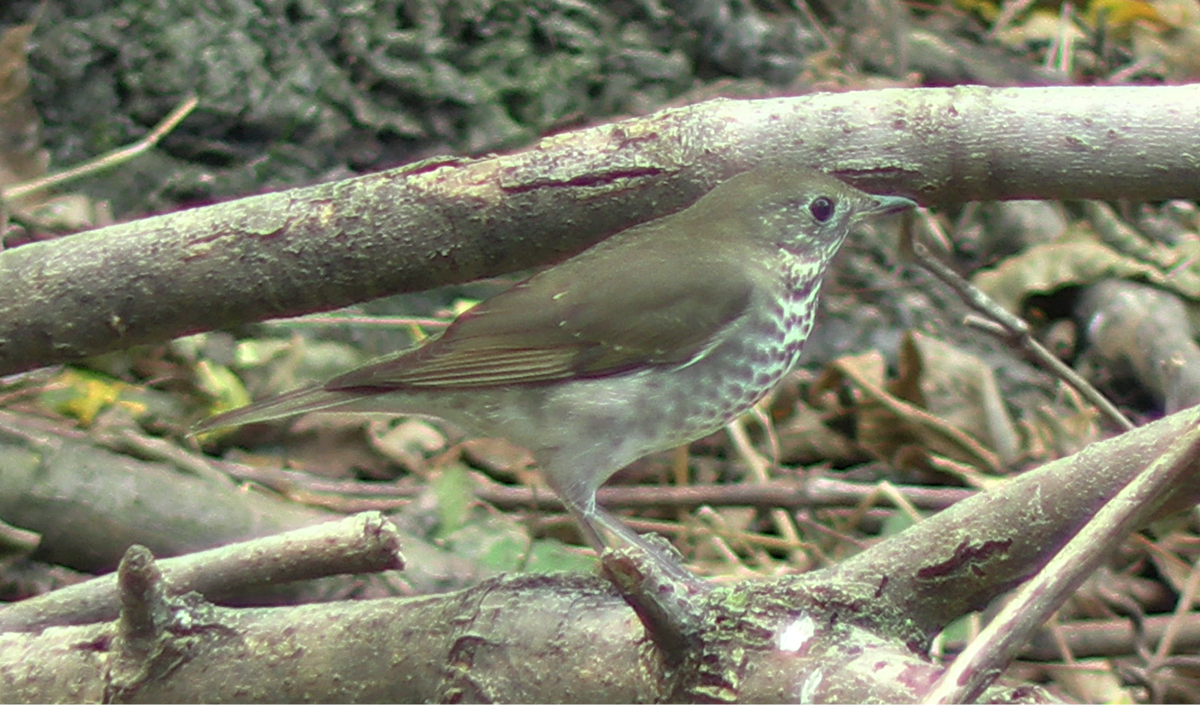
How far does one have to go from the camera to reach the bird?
2482mm

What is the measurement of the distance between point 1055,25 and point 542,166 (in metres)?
4.71

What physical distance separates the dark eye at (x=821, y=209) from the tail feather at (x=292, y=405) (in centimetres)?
105

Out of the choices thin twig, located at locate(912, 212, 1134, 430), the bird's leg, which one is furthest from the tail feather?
thin twig, located at locate(912, 212, 1134, 430)

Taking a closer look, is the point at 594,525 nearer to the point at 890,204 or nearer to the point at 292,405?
the point at 292,405

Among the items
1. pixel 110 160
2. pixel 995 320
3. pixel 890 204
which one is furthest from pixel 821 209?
pixel 110 160

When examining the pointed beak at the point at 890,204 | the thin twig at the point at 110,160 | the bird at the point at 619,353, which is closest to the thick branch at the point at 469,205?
the pointed beak at the point at 890,204

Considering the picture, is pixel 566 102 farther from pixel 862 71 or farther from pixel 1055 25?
pixel 1055 25

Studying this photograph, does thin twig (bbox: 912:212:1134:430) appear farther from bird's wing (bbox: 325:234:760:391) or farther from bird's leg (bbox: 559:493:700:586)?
bird's leg (bbox: 559:493:700:586)

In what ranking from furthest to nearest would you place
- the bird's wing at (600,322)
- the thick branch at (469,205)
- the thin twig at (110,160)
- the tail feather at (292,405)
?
the thin twig at (110,160), the bird's wing at (600,322), the tail feather at (292,405), the thick branch at (469,205)

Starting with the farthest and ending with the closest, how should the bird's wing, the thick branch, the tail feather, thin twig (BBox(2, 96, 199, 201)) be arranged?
thin twig (BBox(2, 96, 199, 201)), the bird's wing, the tail feather, the thick branch

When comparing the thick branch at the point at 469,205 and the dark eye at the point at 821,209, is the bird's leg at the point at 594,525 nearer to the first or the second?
the thick branch at the point at 469,205

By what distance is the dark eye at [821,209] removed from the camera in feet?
8.66

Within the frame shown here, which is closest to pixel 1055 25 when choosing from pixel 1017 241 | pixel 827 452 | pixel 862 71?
pixel 862 71

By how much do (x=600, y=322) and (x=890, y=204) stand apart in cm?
64
